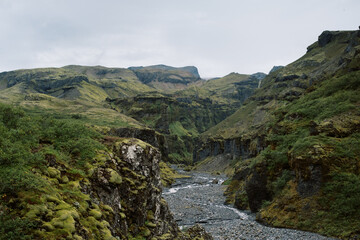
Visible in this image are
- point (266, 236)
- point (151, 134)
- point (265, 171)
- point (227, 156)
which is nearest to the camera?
point (266, 236)

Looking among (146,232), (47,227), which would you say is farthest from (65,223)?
(146,232)

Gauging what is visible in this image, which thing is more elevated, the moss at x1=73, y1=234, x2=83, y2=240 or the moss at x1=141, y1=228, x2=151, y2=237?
the moss at x1=73, y1=234, x2=83, y2=240

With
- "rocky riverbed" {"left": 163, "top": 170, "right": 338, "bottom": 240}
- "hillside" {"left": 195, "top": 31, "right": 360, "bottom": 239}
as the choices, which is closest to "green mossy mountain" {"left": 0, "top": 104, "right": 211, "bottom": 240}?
"rocky riverbed" {"left": 163, "top": 170, "right": 338, "bottom": 240}

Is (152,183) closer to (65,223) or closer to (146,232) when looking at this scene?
(146,232)

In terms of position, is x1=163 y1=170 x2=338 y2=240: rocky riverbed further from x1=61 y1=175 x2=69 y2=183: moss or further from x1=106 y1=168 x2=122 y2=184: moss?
x1=61 y1=175 x2=69 y2=183: moss

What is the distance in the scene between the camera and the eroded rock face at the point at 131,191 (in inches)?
594

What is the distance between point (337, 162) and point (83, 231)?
28174 mm

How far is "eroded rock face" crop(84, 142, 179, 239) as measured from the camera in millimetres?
15077

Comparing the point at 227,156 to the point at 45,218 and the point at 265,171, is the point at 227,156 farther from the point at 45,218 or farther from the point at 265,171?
the point at 45,218

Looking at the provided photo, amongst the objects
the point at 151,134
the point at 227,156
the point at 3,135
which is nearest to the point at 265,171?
the point at 3,135

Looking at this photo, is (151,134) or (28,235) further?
(151,134)

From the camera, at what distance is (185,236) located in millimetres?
22406

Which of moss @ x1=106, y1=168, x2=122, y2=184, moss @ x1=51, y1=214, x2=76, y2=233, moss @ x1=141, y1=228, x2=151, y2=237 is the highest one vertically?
moss @ x1=106, y1=168, x2=122, y2=184

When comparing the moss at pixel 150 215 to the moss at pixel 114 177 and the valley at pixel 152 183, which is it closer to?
the valley at pixel 152 183
